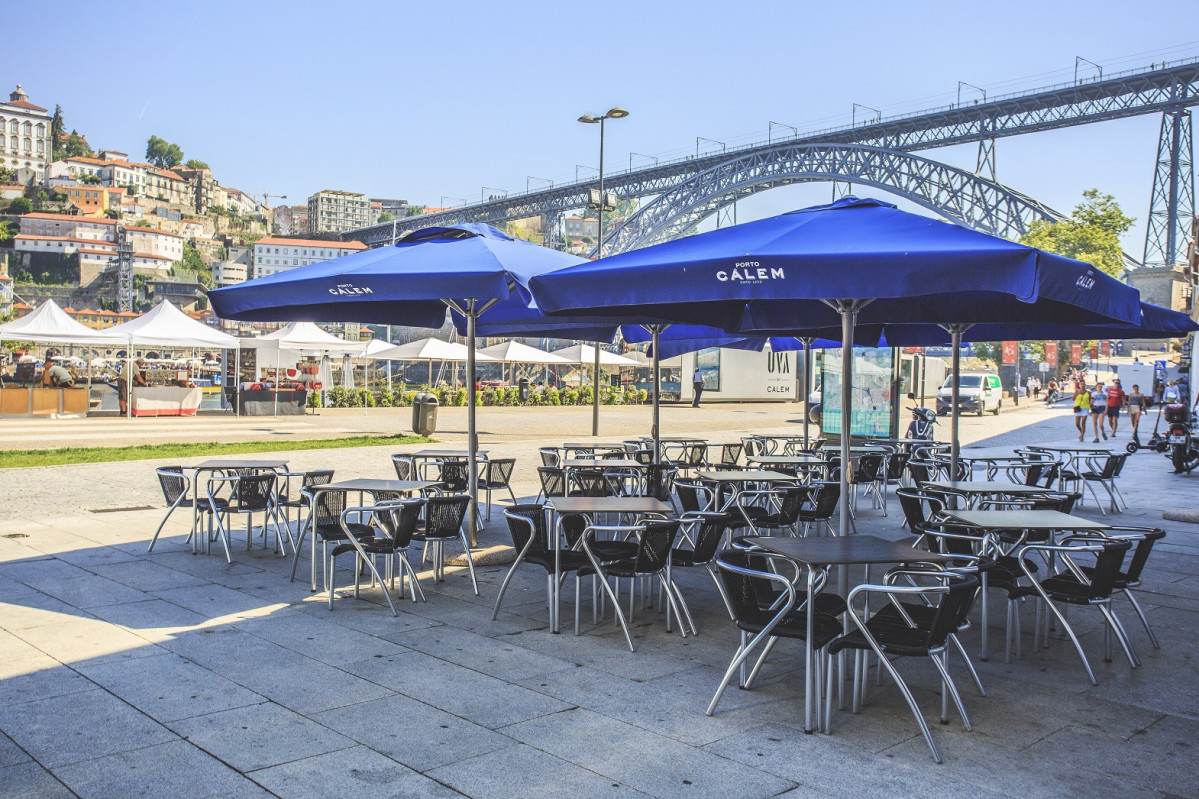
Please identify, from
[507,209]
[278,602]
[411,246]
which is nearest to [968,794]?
[278,602]

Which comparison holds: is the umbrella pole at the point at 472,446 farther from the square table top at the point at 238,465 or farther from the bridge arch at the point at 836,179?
the bridge arch at the point at 836,179

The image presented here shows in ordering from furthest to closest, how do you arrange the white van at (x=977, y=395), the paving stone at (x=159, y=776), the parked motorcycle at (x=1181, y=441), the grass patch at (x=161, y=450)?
the white van at (x=977, y=395)
the parked motorcycle at (x=1181, y=441)
the grass patch at (x=161, y=450)
the paving stone at (x=159, y=776)

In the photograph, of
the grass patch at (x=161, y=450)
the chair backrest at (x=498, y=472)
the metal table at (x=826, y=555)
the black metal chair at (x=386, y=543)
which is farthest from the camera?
the grass patch at (x=161, y=450)

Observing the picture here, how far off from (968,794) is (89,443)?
1852cm

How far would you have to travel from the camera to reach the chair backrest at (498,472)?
967 cm

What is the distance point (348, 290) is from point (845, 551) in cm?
401

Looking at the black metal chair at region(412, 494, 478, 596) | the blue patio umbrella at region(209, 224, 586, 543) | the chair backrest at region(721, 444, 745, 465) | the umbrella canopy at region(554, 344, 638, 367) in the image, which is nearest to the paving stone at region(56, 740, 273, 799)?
the black metal chair at region(412, 494, 478, 596)

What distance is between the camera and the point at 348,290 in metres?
6.98

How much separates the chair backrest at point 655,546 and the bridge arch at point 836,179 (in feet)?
181

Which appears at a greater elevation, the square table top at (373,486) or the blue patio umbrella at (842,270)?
the blue patio umbrella at (842,270)

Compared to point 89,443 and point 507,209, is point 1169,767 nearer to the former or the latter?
point 89,443

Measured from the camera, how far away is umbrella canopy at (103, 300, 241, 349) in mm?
24516

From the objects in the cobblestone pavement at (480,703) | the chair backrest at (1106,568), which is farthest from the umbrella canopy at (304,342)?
the chair backrest at (1106,568)

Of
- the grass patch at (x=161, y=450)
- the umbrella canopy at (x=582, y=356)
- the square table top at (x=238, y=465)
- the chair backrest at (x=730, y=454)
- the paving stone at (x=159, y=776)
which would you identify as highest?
the umbrella canopy at (x=582, y=356)
